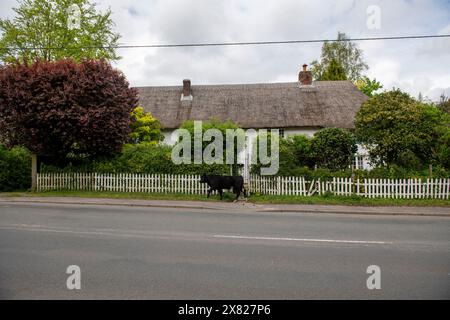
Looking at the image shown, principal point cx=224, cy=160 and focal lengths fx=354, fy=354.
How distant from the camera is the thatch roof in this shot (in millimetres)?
30234

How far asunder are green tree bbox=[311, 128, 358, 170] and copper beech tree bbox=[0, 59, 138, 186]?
10220 mm

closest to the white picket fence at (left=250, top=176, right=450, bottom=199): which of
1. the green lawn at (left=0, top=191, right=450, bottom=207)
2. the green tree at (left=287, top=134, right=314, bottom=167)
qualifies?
the green lawn at (left=0, top=191, right=450, bottom=207)

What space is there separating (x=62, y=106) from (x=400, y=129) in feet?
53.7

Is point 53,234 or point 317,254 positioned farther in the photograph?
point 53,234

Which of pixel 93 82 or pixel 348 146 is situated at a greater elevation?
pixel 93 82

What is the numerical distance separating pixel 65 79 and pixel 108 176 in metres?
5.32

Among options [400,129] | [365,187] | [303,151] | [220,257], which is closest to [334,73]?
[303,151]

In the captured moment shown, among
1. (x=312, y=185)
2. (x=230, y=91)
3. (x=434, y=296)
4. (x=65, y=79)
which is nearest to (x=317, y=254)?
(x=434, y=296)

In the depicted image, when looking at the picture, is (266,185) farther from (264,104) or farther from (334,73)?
(334,73)

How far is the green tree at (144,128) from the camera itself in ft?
82.0

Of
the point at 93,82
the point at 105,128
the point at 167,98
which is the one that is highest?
the point at 167,98

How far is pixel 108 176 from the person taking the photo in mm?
18625

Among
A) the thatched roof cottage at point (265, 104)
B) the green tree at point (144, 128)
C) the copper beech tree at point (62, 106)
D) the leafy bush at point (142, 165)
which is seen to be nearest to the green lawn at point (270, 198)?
the leafy bush at point (142, 165)
